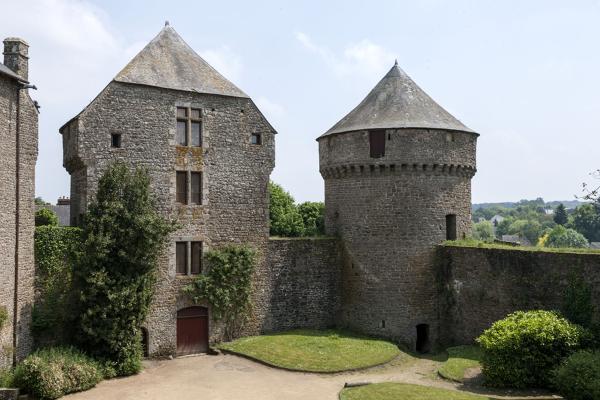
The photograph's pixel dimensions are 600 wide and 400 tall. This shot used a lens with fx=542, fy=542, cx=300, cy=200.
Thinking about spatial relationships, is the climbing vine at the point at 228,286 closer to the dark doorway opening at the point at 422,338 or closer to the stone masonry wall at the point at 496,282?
the dark doorway opening at the point at 422,338

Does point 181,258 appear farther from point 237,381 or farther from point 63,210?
point 63,210

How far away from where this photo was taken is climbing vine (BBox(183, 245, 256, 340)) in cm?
2172

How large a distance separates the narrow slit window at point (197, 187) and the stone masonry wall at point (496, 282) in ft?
33.8

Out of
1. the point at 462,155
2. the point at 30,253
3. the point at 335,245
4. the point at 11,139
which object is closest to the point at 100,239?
the point at 30,253

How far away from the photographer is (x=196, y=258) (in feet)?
72.2

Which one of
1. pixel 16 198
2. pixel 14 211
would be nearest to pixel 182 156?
pixel 16 198

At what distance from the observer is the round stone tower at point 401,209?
2277 centimetres

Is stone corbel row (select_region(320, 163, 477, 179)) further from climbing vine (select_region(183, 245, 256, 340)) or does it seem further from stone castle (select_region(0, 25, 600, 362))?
climbing vine (select_region(183, 245, 256, 340))

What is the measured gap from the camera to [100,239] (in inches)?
728

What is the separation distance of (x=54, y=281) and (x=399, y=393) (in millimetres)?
12274

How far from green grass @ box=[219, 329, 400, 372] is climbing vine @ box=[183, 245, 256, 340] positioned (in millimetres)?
1071

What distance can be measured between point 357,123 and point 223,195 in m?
6.67

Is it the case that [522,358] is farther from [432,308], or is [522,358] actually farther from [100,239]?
[100,239]

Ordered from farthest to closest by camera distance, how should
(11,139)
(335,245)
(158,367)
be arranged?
(335,245) < (158,367) < (11,139)
